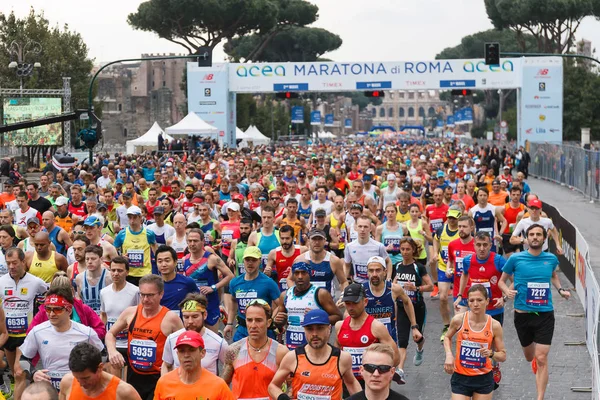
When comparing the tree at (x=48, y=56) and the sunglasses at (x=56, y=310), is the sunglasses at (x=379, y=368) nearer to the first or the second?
the sunglasses at (x=56, y=310)

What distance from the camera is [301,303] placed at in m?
8.24

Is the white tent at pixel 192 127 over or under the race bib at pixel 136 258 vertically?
over

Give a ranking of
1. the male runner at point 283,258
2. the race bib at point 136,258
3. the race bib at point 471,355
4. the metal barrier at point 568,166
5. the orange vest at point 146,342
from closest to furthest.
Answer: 1. the orange vest at point 146,342
2. the race bib at point 471,355
3. the male runner at point 283,258
4. the race bib at point 136,258
5. the metal barrier at point 568,166

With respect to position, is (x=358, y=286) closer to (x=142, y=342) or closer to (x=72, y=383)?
(x=142, y=342)

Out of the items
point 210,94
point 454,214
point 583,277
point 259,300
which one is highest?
point 210,94

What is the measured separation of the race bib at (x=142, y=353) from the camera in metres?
7.41

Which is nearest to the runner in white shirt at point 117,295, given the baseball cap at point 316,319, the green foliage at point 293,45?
the baseball cap at point 316,319

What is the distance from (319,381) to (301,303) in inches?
77.8

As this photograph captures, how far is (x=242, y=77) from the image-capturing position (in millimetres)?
46688

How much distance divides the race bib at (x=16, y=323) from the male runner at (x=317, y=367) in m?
3.57

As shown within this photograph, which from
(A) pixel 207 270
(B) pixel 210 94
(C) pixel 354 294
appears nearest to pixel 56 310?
(C) pixel 354 294

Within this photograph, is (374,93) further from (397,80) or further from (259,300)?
(259,300)

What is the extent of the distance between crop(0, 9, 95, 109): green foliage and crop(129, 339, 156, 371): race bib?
4437cm

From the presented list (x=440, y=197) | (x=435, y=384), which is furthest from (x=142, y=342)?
(x=440, y=197)
